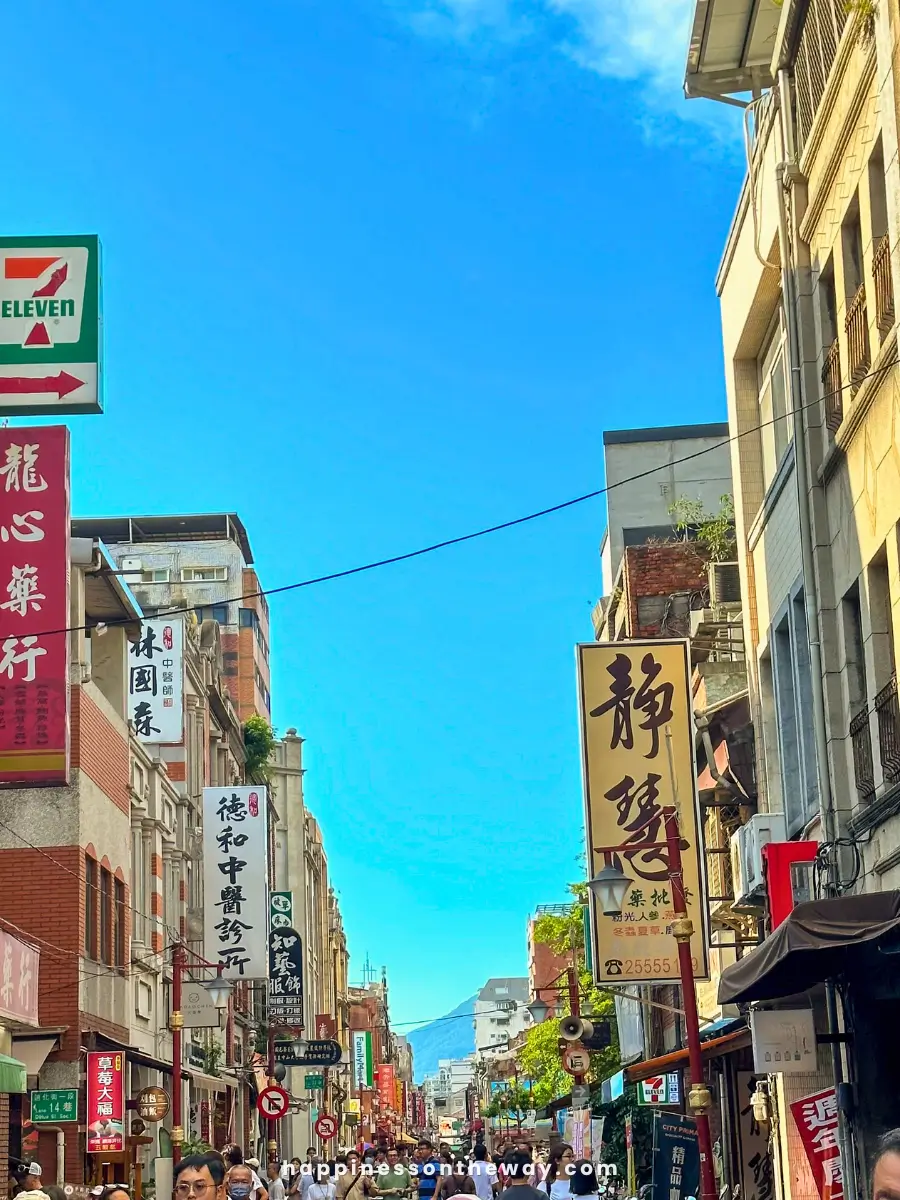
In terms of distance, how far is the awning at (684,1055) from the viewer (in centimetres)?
2544

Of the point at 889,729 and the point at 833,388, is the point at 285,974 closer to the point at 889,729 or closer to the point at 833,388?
the point at 833,388

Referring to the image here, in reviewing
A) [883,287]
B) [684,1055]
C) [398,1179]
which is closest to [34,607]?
[883,287]

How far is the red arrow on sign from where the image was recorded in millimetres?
23656

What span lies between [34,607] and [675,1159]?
10.7 metres

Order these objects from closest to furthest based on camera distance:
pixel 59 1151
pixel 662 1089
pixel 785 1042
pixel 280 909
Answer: pixel 785 1042 < pixel 59 1151 < pixel 662 1089 < pixel 280 909

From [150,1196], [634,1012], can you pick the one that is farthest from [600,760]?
[634,1012]

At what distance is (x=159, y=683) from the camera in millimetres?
51906

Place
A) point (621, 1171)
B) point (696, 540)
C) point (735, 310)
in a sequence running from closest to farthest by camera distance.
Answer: point (735, 310) < point (621, 1171) < point (696, 540)

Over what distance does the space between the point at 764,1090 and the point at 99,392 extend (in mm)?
13197

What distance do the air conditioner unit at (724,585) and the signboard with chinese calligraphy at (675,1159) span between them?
16.0 meters

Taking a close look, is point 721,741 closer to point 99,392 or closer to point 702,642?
point 702,642

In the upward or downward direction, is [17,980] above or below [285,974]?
below

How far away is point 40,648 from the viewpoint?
2280 centimetres

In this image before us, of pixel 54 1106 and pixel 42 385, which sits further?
pixel 54 1106
